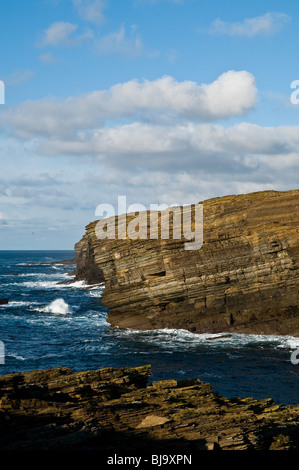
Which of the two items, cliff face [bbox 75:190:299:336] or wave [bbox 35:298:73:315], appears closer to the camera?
cliff face [bbox 75:190:299:336]

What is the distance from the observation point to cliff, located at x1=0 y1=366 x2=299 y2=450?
545 inches

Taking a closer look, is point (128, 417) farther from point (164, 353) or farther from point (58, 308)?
point (58, 308)

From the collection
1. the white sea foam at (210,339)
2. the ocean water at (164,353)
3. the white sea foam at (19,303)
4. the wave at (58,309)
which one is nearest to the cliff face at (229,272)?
the white sea foam at (210,339)

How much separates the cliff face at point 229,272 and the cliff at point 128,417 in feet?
73.6

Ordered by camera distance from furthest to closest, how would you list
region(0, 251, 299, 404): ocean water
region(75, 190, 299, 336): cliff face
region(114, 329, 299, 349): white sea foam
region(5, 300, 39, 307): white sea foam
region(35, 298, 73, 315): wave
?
region(5, 300, 39, 307): white sea foam → region(35, 298, 73, 315): wave → region(75, 190, 299, 336): cliff face → region(114, 329, 299, 349): white sea foam → region(0, 251, 299, 404): ocean water

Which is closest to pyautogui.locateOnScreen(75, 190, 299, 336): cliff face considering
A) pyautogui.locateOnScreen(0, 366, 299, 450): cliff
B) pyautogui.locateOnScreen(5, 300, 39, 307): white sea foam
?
pyautogui.locateOnScreen(0, 366, 299, 450): cliff

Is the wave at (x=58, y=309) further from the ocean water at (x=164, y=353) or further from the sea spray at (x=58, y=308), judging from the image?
the ocean water at (x=164, y=353)

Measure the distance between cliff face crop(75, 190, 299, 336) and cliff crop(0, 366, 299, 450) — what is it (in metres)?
22.4

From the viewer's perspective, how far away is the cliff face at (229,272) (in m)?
41.3

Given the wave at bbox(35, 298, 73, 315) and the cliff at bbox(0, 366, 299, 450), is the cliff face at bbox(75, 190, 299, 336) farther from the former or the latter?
the cliff at bbox(0, 366, 299, 450)

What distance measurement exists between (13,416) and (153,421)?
5114mm

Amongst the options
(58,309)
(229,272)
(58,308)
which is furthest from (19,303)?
(229,272)
